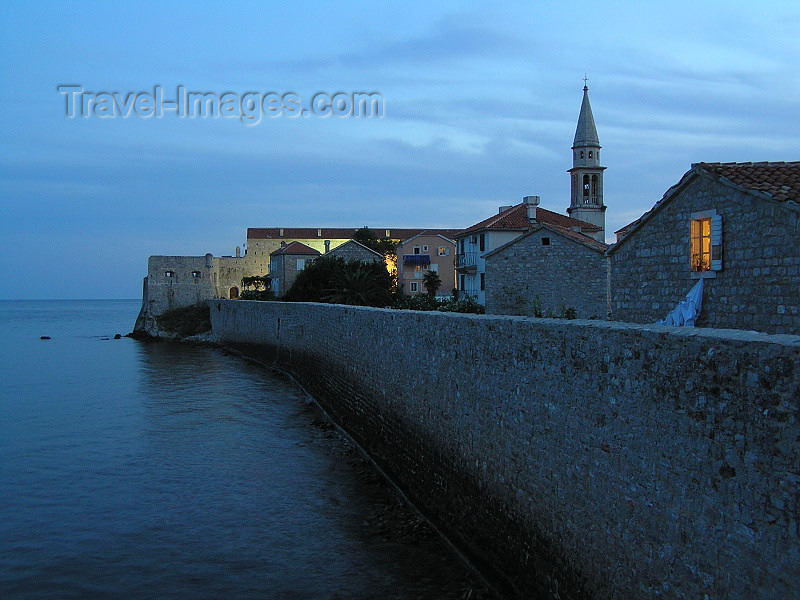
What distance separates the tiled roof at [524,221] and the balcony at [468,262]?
1696 millimetres

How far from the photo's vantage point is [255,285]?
86.8 meters

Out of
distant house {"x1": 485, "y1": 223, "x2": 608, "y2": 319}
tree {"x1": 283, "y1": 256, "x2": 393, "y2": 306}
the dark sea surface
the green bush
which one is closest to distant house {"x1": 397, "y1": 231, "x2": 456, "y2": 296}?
tree {"x1": 283, "y1": 256, "x2": 393, "y2": 306}

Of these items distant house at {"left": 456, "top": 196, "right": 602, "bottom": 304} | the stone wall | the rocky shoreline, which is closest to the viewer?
the rocky shoreline

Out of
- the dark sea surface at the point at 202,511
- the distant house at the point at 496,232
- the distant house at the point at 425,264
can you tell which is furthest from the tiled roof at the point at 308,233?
the dark sea surface at the point at 202,511

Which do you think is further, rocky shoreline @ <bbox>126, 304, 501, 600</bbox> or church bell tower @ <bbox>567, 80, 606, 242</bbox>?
church bell tower @ <bbox>567, 80, 606, 242</bbox>

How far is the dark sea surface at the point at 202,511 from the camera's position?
33.6 ft

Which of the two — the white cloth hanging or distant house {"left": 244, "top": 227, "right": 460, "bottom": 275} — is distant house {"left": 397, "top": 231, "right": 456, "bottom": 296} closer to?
distant house {"left": 244, "top": 227, "right": 460, "bottom": 275}

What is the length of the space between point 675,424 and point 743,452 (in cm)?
80

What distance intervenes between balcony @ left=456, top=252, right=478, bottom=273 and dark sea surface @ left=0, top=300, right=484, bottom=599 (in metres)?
25.2

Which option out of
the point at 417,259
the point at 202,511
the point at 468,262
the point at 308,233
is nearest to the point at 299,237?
the point at 308,233

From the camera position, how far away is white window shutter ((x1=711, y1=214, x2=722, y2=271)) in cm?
1113

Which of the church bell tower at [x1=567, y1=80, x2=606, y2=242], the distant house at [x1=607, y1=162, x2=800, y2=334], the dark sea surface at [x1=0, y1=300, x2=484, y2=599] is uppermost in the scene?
the church bell tower at [x1=567, y1=80, x2=606, y2=242]

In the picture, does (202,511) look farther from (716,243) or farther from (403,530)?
(716,243)

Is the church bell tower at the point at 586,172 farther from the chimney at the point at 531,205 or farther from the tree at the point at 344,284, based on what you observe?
the tree at the point at 344,284
